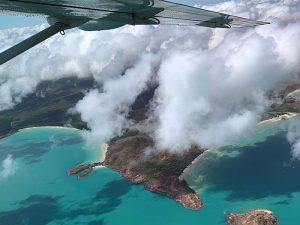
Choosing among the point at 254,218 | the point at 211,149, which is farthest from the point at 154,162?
the point at 254,218

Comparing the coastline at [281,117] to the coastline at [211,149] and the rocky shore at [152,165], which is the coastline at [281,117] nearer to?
the coastline at [211,149]

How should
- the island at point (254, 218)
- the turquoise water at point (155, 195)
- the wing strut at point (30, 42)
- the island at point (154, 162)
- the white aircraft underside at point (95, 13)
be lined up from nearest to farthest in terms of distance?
the white aircraft underside at point (95, 13) < the wing strut at point (30, 42) < the island at point (254, 218) < the turquoise water at point (155, 195) < the island at point (154, 162)

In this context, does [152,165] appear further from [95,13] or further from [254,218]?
[95,13]

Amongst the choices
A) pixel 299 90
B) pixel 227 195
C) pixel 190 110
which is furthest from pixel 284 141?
pixel 299 90

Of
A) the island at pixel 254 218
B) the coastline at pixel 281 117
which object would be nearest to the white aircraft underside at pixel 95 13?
the island at pixel 254 218

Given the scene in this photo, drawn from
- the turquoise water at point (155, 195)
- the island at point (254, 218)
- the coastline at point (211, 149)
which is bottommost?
the island at point (254, 218)
